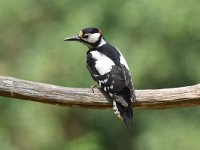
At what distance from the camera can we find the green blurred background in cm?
637

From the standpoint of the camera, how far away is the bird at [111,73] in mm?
4121

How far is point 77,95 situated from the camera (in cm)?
395

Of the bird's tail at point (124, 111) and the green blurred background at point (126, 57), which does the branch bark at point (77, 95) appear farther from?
the green blurred background at point (126, 57)

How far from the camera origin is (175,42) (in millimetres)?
6566

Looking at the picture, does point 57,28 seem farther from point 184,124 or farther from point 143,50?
point 184,124

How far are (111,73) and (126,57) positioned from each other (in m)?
2.01

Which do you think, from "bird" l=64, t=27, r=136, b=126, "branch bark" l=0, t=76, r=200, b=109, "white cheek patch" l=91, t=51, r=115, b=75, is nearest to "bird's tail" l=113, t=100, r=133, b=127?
"bird" l=64, t=27, r=136, b=126

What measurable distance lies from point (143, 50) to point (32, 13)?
1463 mm

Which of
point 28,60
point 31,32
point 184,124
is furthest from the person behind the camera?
point 31,32

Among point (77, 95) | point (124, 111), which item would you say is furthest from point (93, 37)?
point (77, 95)

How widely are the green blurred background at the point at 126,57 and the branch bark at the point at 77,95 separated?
2.14 metres

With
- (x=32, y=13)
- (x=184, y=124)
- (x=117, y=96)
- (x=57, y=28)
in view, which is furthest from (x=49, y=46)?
(x=117, y=96)

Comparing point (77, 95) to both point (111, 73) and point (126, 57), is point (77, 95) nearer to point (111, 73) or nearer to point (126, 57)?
point (111, 73)

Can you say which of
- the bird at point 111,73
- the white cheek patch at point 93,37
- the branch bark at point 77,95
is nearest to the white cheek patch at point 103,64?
the bird at point 111,73
